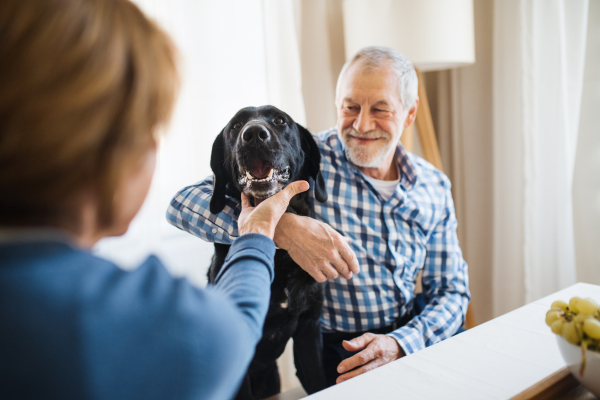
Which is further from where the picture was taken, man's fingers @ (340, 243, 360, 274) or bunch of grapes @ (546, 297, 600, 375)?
man's fingers @ (340, 243, 360, 274)

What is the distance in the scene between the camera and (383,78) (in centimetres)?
139

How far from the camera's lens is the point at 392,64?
1.42 metres

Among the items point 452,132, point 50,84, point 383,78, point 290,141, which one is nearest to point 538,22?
point 452,132

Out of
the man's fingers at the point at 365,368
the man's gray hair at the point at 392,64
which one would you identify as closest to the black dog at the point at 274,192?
the man's fingers at the point at 365,368

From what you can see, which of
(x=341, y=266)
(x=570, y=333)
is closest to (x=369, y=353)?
(x=341, y=266)

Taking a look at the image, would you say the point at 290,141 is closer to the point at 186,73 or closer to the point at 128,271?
the point at 186,73

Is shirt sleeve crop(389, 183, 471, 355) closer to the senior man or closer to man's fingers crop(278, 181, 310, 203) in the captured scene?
the senior man

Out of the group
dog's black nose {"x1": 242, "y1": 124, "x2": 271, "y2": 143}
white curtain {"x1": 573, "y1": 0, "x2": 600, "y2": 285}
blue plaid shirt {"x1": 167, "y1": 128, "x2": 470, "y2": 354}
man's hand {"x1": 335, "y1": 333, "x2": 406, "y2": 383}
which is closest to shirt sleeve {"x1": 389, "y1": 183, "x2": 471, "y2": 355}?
blue plaid shirt {"x1": 167, "y1": 128, "x2": 470, "y2": 354}

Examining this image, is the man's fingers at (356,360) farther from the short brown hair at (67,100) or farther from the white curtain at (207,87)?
the white curtain at (207,87)

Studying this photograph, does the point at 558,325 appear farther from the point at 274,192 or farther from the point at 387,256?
the point at 387,256

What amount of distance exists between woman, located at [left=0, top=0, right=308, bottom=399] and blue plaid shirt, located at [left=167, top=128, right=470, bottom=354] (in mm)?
803

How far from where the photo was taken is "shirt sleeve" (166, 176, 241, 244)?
3.46 ft

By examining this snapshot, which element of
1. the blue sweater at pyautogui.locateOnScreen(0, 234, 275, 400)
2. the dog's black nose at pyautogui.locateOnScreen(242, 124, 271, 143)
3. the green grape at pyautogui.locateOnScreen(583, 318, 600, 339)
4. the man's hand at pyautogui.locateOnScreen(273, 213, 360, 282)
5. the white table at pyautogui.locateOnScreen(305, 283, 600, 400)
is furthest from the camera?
the man's hand at pyautogui.locateOnScreen(273, 213, 360, 282)

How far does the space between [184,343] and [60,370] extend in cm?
11
